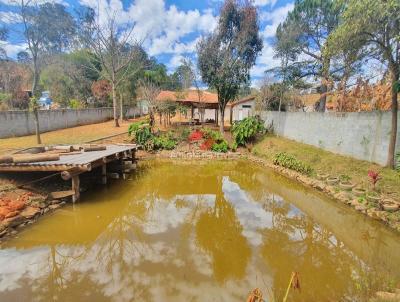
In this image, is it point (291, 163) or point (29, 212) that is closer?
point (29, 212)

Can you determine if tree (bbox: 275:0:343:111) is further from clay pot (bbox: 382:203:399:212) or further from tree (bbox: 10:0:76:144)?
tree (bbox: 10:0:76:144)

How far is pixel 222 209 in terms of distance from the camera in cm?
723

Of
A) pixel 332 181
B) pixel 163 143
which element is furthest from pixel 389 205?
pixel 163 143

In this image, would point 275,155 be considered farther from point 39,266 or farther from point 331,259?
point 39,266

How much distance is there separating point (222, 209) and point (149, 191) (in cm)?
286

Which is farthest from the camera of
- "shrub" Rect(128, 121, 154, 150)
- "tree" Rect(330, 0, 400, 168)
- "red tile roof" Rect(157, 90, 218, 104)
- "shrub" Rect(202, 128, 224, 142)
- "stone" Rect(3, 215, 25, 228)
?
"red tile roof" Rect(157, 90, 218, 104)

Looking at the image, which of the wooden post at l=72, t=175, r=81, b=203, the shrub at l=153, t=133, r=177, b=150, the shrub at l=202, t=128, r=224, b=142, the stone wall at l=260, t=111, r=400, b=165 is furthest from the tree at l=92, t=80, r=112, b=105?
the wooden post at l=72, t=175, r=81, b=203

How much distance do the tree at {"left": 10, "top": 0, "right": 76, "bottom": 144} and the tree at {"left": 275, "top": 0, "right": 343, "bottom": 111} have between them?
16.0 metres

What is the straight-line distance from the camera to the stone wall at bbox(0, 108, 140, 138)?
44.3ft

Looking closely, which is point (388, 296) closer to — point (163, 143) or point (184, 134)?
point (163, 143)

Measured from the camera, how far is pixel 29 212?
601 centimetres

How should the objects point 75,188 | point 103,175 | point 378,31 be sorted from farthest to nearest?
1. point 103,175
2. point 75,188
3. point 378,31

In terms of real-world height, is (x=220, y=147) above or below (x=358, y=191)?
above

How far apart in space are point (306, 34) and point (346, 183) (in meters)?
12.0
